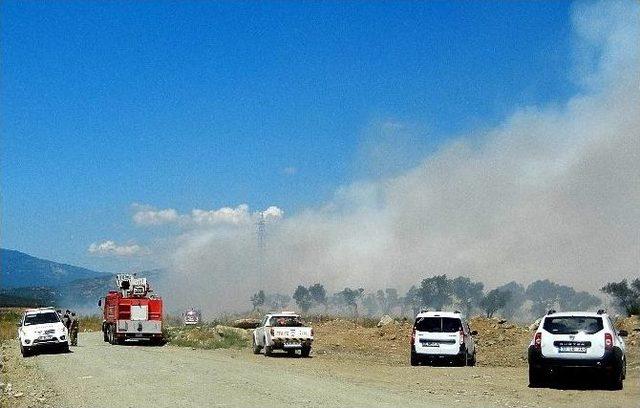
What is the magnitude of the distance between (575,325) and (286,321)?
16964mm

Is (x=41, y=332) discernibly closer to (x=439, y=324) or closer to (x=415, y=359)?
(x=415, y=359)

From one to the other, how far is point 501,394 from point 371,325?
1747 inches

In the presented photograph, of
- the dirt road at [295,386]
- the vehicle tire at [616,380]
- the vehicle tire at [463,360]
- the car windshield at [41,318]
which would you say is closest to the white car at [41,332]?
the car windshield at [41,318]

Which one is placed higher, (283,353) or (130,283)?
(130,283)

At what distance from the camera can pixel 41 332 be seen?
36.0 meters

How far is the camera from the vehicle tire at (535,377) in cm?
2031

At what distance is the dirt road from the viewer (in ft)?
56.9

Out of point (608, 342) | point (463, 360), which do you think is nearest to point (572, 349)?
point (608, 342)

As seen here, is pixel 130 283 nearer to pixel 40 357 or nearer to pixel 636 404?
pixel 40 357

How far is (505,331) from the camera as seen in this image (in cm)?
4881

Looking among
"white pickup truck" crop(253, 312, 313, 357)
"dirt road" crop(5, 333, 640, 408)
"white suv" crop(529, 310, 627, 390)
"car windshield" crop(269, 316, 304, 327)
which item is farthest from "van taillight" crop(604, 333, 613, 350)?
"car windshield" crop(269, 316, 304, 327)

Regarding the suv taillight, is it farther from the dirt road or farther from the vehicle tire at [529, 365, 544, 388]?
the dirt road

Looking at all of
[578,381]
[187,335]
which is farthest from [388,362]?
[187,335]

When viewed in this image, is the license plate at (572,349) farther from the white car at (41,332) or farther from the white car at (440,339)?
the white car at (41,332)
